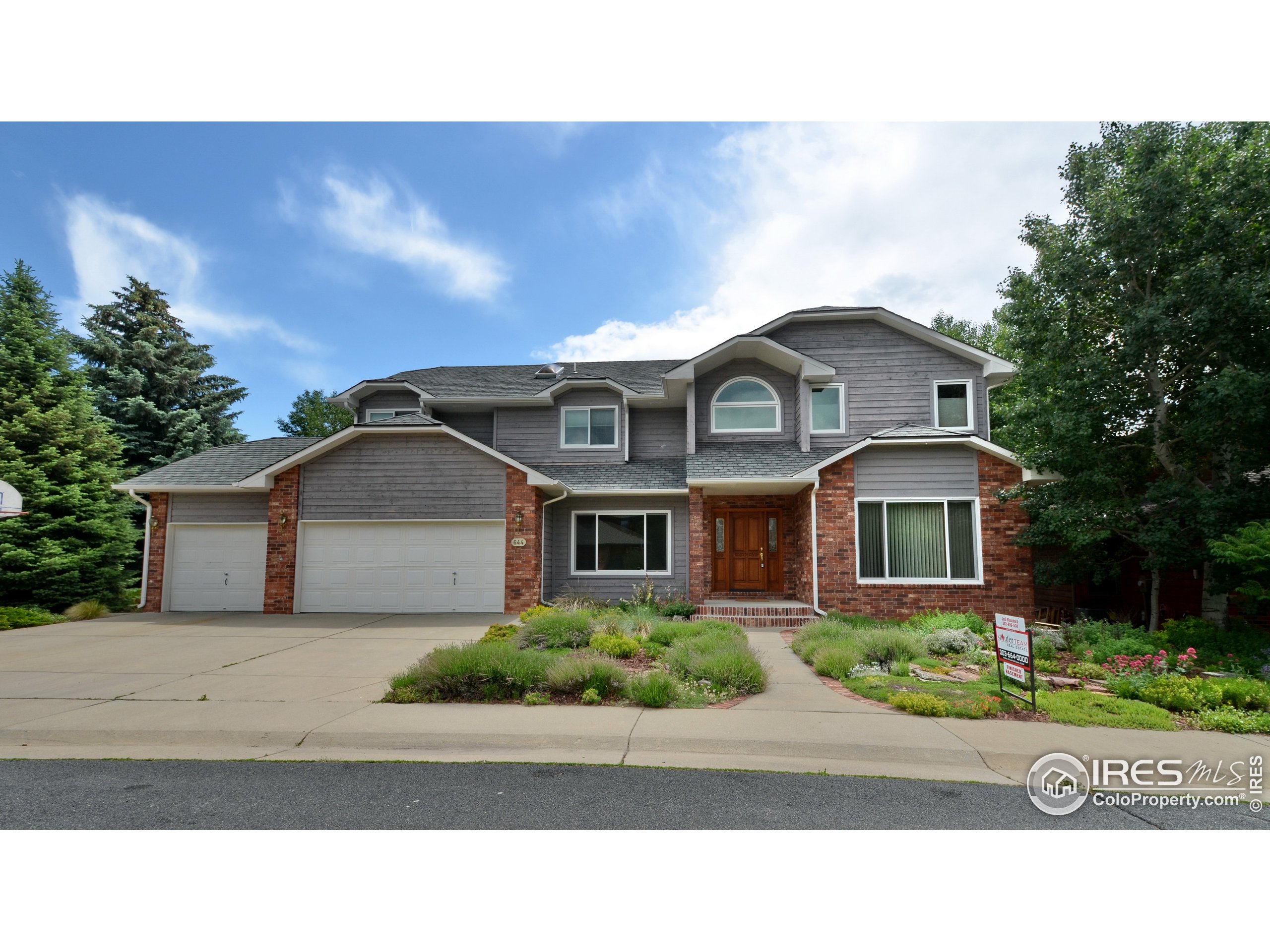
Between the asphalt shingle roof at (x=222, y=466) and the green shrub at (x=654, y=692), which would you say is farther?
the asphalt shingle roof at (x=222, y=466)

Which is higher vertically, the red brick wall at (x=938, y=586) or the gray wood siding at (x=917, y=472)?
the gray wood siding at (x=917, y=472)

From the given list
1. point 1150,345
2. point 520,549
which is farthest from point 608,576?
point 1150,345

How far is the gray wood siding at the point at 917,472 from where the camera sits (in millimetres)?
12805

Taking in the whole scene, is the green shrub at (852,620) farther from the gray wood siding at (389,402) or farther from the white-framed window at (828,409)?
the gray wood siding at (389,402)

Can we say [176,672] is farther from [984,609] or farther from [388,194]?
[984,609]

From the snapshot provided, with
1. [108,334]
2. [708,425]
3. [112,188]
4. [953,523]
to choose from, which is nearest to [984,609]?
[953,523]

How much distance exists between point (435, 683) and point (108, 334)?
25.2 metres

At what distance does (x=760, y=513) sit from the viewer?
51.3ft

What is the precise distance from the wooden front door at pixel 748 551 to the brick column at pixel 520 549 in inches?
177

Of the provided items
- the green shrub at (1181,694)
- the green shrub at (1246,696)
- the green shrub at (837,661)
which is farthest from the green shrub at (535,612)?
the green shrub at (1246,696)

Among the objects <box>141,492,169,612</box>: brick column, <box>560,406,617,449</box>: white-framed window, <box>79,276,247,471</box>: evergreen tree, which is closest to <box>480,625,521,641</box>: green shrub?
<box>560,406,617,449</box>: white-framed window

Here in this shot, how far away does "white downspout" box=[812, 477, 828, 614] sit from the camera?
1275cm

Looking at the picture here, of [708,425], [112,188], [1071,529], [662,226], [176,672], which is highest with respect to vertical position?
[112,188]

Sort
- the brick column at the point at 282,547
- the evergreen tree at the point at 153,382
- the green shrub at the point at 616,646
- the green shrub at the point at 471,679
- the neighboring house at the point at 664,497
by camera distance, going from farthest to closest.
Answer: the evergreen tree at the point at 153,382 → the brick column at the point at 282,547 → the neighboring house at the point at 664,497 → the green shrub at the point at 616,646 → the green shrub at the point at 471,679
